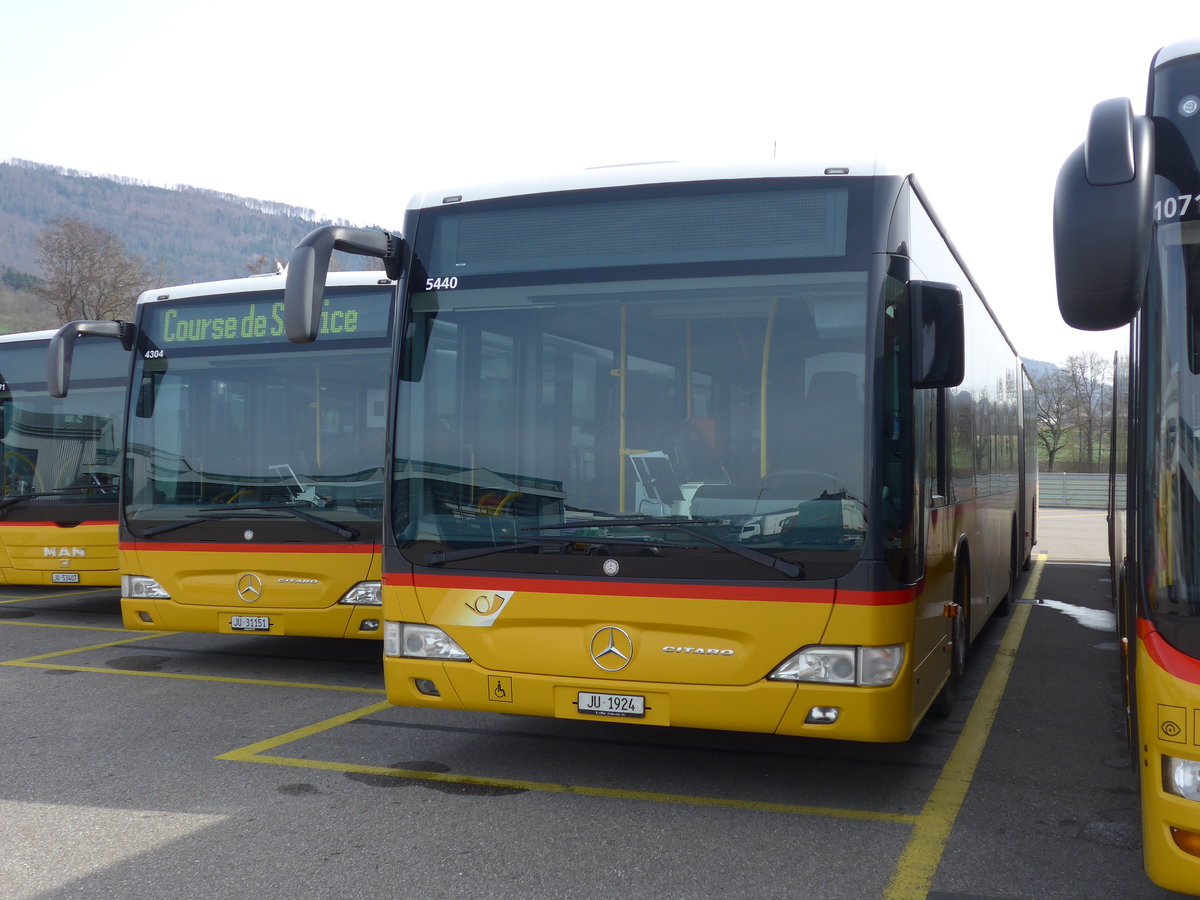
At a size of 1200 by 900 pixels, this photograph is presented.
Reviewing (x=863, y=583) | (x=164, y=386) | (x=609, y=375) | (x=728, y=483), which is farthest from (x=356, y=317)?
(x=863, y=583)

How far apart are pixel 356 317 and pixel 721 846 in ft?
16.6

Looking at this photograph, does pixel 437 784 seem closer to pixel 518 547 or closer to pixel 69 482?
pixel 518 547

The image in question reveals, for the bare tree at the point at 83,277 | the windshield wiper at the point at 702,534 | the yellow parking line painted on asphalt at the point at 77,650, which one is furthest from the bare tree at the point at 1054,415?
the windshield wiper at the point at 702,534

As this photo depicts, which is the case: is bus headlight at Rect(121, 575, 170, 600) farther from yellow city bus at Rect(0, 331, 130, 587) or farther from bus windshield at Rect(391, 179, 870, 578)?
bus windshield at Rect(391, 179, 870, 578)

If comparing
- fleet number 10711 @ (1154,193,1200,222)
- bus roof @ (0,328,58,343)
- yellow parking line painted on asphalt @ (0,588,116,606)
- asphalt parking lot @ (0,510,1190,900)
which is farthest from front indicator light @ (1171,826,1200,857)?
yellow parking line painted on asphalt @ (0,588,116,606)

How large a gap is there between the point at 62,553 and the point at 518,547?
→ 8.41 m

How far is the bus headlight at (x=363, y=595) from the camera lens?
26.8ft

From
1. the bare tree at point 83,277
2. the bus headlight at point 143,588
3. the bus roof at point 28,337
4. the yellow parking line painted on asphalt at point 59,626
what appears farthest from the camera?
the bare tree at point 83,277

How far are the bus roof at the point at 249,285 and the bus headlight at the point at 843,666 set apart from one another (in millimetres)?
4609

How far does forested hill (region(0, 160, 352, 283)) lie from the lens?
168 meters

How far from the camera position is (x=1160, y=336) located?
3.69 metres

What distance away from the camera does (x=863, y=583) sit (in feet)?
16.1

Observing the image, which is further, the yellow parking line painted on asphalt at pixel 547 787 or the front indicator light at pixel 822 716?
the yellow parking line painted on asphalt at pixel 547 787

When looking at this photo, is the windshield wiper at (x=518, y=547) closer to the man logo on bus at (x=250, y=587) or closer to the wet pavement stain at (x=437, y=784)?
the wet pavement stain at (x=437, y=784)
